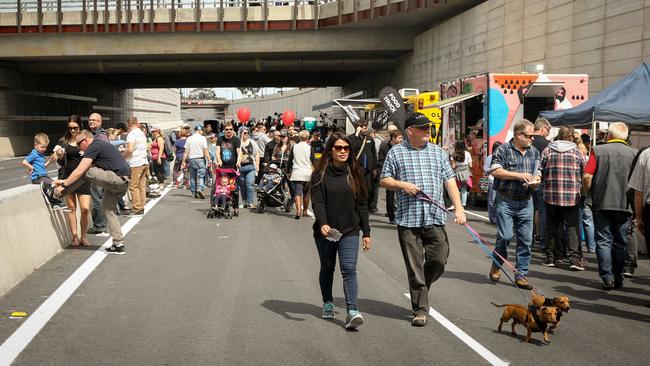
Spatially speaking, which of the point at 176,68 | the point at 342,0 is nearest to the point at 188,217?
the point at 342,0

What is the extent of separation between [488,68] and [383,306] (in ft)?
73.8

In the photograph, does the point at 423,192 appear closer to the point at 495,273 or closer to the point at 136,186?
the point at 495,273

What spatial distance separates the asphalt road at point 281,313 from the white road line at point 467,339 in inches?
1.9

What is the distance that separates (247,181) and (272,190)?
778 mm

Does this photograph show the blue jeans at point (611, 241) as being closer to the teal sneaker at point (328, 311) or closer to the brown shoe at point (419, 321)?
the brown shoe at point (419, 321)

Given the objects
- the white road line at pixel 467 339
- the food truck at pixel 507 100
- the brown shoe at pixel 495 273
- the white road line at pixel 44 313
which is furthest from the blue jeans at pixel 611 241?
the food truck at pixel 507 100

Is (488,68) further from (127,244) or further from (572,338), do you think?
(572,338)

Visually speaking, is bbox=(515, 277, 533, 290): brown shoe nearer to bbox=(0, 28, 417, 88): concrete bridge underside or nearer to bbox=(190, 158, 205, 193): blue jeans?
bbox=(190, 158, 205, 193): blue jeans

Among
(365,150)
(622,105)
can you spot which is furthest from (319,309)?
(365,150)

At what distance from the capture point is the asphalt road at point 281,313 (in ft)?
18.9

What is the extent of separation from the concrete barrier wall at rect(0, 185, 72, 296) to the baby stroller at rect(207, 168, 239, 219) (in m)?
4.44

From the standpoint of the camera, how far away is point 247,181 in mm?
17078

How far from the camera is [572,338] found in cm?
641

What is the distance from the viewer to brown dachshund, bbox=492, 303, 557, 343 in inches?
238
